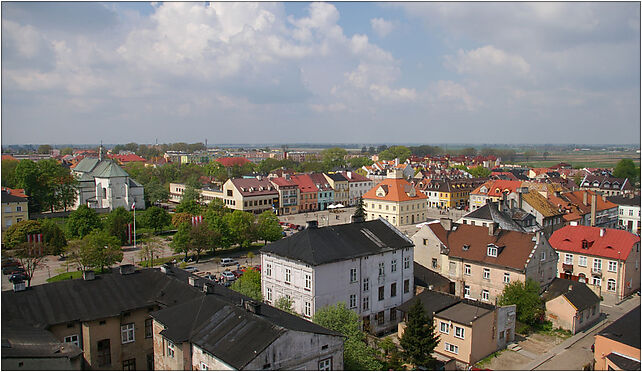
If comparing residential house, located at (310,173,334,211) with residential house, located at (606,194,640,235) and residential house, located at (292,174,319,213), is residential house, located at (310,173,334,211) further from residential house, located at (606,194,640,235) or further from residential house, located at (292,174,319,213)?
residential house, located at (606,194,640,235)

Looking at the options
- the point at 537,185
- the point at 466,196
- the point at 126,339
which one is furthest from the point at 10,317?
the point at 466,196

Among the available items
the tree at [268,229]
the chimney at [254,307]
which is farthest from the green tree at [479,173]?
the chimney at [254,307]

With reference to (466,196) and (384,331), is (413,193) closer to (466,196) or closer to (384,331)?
(466,196)

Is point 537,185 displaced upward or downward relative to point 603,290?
upward

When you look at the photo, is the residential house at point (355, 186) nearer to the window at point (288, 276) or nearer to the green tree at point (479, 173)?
the green tree at point (479, 173)

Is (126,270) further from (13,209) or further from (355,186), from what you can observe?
(355,186)

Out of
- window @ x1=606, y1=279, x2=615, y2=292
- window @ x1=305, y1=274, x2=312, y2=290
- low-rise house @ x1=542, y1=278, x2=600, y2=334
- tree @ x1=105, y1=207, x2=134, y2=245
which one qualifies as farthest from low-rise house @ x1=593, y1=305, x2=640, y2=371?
tree @ x1=105, y1=207, x2=134, y2=245
